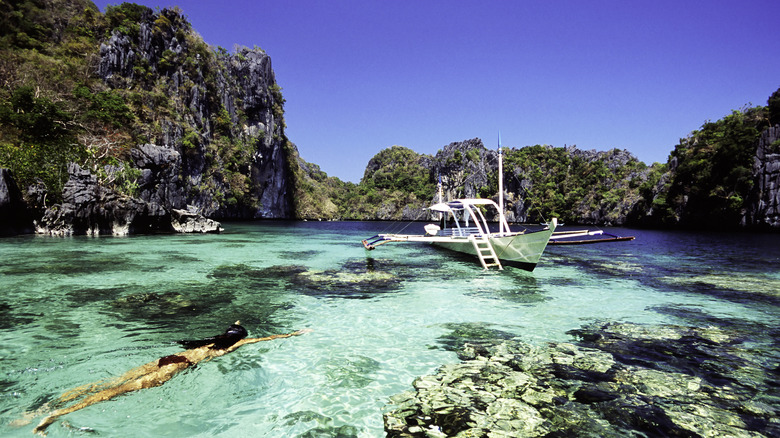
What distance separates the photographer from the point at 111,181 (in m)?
31.5

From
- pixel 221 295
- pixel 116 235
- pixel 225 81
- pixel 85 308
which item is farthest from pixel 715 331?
pixel 225 81

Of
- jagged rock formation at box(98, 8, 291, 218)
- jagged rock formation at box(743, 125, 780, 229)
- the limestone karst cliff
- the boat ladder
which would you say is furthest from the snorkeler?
jagged rock formation at box(743, 125, 780, 229)

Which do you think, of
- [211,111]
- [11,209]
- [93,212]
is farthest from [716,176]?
[211,111]

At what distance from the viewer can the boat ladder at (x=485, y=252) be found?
45.8ft

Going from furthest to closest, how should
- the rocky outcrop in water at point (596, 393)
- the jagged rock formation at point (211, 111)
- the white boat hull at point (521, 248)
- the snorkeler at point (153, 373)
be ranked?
the jagged rock formation at point (211, 111) < the white boat hull at point (521, 248) < the snorkeler at point (153, 373) < the rocky outcrop in water at point (596, 393)

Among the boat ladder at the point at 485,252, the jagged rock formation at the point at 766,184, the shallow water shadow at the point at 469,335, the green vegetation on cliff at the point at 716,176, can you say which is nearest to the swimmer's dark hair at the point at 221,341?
the shallow water shadow at the point at 469,335

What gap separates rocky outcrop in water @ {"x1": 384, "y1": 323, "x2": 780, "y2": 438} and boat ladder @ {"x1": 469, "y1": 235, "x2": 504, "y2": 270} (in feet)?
27.4

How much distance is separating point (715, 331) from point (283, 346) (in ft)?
25.3

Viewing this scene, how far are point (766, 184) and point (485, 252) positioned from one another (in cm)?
4889

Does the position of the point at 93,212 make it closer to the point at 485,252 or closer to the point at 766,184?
the point at 485,252

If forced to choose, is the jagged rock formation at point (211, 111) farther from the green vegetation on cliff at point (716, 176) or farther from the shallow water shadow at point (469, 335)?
the green vegetation on cliff at point (716, 176)

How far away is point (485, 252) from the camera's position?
51.1ft

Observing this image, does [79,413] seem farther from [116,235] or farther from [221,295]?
[116,235]

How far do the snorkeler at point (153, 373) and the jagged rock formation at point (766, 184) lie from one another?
195ft
